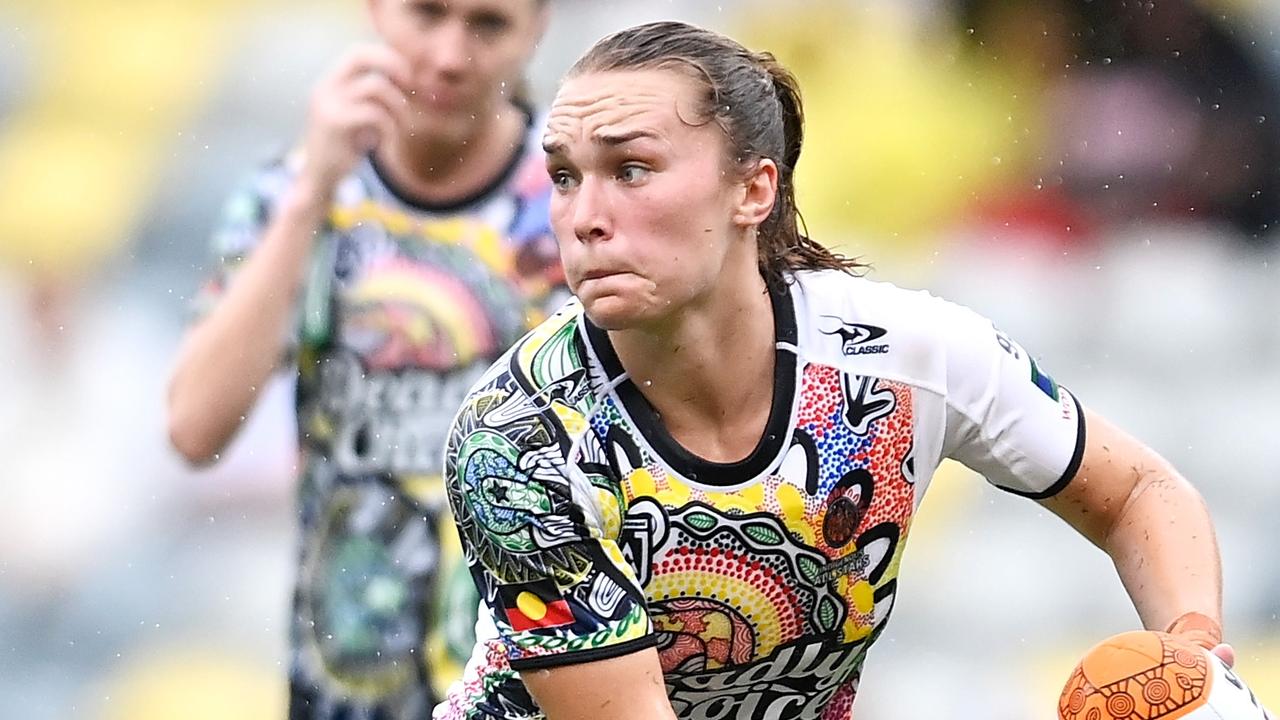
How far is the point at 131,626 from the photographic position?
549 centimetres

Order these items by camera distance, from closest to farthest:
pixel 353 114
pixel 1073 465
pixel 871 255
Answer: pixel 1073 465
pixel 353 114
pixel 871 255

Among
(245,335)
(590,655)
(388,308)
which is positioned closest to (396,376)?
(388,308)

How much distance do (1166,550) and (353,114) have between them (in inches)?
93.7

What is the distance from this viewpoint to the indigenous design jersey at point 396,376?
4.48 meters

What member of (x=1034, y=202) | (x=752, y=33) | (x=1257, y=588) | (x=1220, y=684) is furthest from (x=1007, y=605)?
(x=1220, y=684)

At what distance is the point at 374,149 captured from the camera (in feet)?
15.2

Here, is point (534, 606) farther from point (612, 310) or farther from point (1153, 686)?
point (1153, 686)

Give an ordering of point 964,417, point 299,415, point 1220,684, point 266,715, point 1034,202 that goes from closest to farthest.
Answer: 1. point 1220,684
2. point 964,417
3. point 299,415
4. point 266,715
5. point 1034,202

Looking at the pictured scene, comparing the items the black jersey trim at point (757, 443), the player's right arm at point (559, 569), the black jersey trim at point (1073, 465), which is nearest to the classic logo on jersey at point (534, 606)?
the player's right arm at point (559, 569)

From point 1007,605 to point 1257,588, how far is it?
0.68 meters

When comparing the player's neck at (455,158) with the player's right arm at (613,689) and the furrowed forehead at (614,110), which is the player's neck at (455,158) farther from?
the player's right arm at (613,689)

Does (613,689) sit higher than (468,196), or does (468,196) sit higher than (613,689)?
(468,196)

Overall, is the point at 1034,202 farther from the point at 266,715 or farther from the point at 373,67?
the point at 266,715

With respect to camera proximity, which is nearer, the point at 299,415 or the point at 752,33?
the point at 299,415
